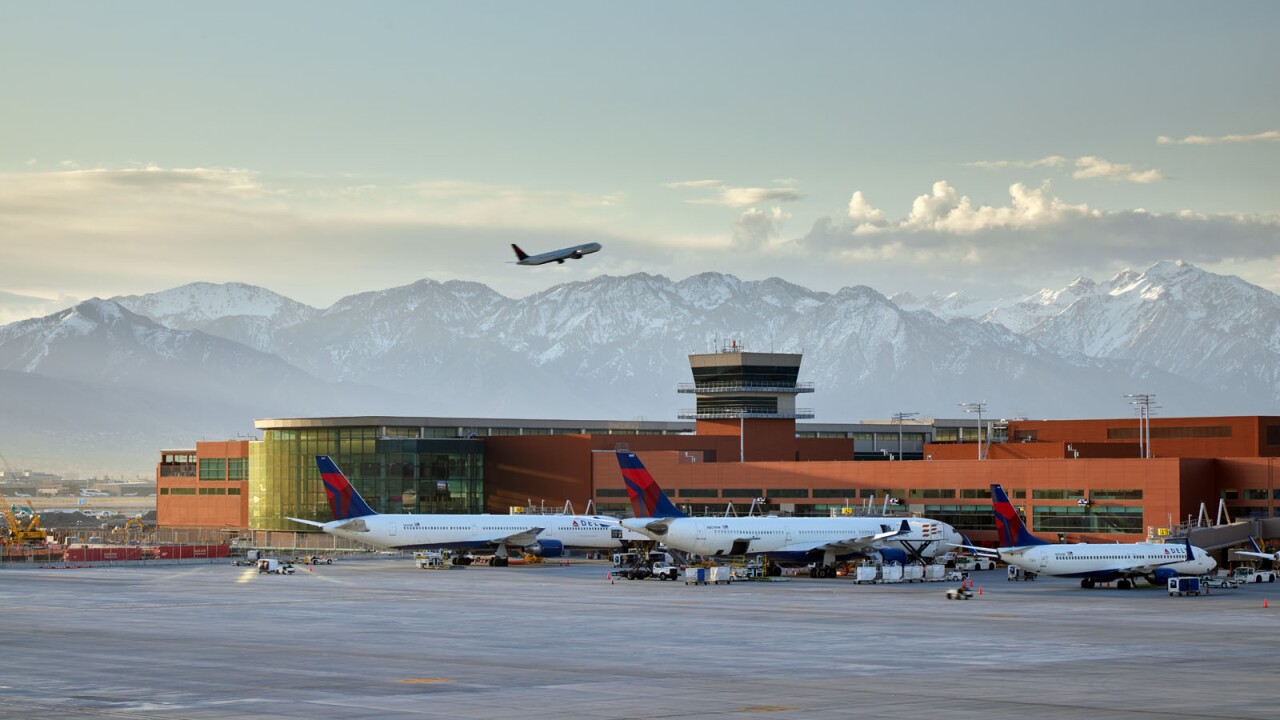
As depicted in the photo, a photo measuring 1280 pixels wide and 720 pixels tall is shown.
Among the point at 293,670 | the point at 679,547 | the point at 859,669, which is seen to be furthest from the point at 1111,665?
the point at 679,547

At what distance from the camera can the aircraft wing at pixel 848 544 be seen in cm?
10262

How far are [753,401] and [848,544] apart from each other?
63.8 metres

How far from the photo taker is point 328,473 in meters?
114

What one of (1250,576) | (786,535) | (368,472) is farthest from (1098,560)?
(368,472)

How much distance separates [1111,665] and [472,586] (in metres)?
47.4

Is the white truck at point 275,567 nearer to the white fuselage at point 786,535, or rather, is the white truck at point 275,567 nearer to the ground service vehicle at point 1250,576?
the white fuselage at point 786,535

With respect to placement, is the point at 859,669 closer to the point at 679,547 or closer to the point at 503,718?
the point at 503,718

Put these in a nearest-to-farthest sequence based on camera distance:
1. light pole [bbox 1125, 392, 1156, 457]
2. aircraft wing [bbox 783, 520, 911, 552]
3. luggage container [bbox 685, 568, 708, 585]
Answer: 1. luggage container [bbox 685, 568, 708, 585]
2. aircraft wing [bbox 783, 520, 911, 552]
3. light pole [bbox 1125, 392, 1156, 457]

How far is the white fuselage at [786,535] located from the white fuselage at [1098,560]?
1611cm

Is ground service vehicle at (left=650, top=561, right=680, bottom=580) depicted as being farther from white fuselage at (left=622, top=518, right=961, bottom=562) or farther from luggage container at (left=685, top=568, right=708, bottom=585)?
luggage container at (left=685, top=568, right=708, bottom=585)

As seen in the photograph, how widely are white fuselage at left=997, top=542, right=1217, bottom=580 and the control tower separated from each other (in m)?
76.0

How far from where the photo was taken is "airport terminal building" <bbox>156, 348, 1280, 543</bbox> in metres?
117

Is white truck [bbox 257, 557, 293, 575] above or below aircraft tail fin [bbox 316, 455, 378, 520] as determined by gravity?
below

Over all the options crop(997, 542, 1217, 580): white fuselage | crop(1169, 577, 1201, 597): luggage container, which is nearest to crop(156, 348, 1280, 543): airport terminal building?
crop(997, 542, 1217, 580): white fuselage
